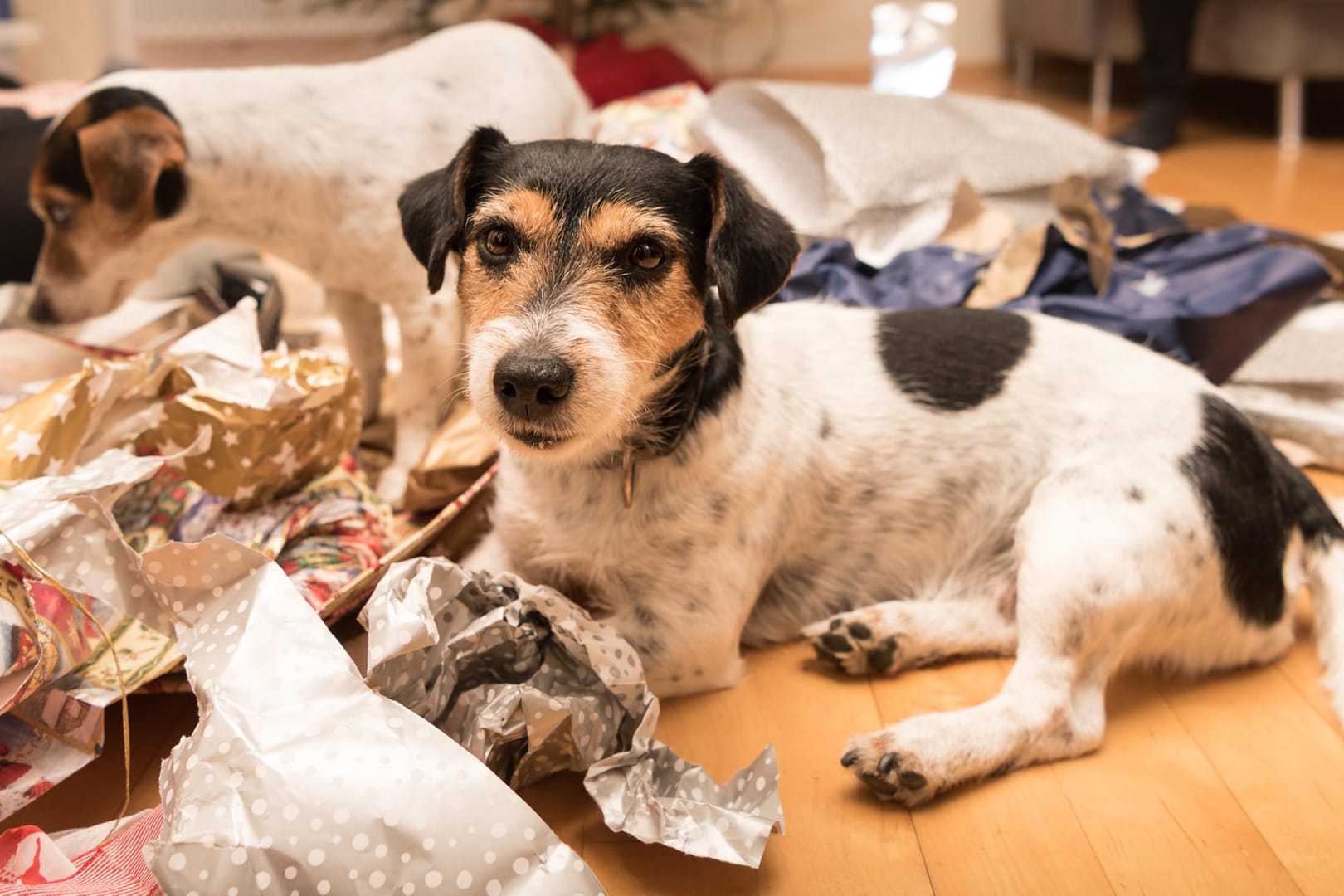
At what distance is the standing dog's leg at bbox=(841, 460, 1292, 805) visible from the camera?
67.1 inches

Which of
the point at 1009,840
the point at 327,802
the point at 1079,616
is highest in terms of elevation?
the point at 327,802

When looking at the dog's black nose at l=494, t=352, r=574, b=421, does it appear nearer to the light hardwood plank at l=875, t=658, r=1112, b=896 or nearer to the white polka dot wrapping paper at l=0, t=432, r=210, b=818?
the white polka dot wrapping paper at l=0, t=432, r=210, b=818

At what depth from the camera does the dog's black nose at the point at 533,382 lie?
151cm

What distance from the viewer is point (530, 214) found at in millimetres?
1633

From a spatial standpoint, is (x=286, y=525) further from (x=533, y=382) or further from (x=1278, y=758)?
(x=1278, y=758)

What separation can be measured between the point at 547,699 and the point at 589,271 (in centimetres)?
62

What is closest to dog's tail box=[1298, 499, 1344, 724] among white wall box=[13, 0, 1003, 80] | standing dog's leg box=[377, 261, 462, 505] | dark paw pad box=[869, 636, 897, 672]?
dark paw pad box=[869, 636, 897, 672]

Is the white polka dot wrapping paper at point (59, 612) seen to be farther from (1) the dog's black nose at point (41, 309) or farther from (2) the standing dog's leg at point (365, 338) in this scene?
(2) the standing dog's leg at point (365, 338)

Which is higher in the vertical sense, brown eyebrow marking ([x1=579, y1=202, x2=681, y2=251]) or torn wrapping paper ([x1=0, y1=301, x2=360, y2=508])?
brown eyebrow marking ([x1=579, y1=202, x2=681, y2=251])

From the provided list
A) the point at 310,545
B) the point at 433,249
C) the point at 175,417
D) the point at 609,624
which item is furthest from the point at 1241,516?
the point at 175,417

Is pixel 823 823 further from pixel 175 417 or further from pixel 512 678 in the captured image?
pixel 175 417

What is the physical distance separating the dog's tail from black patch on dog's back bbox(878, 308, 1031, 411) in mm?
604

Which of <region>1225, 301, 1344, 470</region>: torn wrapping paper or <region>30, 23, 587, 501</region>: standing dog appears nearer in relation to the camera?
<region>30, 23, 587, 501</region>: standing dog

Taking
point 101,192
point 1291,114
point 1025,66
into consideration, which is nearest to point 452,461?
point 101,192
